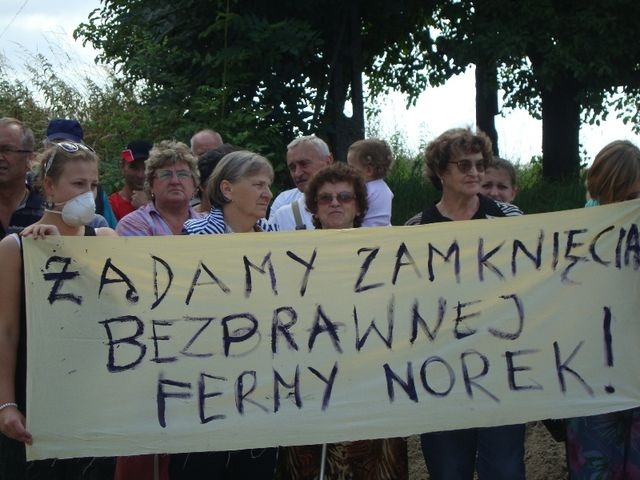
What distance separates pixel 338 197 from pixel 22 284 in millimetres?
1404

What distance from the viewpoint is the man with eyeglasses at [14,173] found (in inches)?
208

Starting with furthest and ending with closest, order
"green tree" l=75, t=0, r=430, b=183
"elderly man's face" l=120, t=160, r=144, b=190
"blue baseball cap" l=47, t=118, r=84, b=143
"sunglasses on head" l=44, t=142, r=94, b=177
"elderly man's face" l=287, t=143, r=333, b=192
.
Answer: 1. "green tree" l=75, t=0, r=430, b=183
2. "elderly man's face" l=120, t=160, r=144, b=190
3. "elderly man's face" l=287, t=143, r=333, b=192
4. "blue baseball cap" l=47, t=118, r=84, b=143
5. "sunglasses on head" l=44, t=142, r=94, b=177

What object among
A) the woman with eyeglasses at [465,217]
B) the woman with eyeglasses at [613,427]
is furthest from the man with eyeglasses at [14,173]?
the woman with eyeglasses at [613,427]

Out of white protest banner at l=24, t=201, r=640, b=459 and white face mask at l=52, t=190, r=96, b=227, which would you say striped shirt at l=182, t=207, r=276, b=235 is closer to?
white protest banner at l=24, t=201, r=640, b=459

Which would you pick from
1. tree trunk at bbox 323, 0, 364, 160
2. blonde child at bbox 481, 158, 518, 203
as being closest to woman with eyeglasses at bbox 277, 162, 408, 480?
blonde child at bbox 481, 158, 518, 203

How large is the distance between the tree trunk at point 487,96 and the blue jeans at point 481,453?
8.06 meters

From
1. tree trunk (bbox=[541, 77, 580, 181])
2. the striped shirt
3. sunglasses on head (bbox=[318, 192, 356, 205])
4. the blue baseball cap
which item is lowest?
the striped shirt

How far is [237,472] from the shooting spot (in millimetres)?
4723

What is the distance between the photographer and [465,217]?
496 cm

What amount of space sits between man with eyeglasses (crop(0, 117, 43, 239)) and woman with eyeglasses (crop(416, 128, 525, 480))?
1.84 metres

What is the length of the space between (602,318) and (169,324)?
1.79m

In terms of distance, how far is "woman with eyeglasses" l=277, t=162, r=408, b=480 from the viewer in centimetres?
483

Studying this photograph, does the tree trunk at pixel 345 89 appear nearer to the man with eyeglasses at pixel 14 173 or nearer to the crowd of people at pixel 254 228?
the man with eyeglasses at pixel 14 173

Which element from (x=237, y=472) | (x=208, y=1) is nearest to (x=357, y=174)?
(x=237, y=472)
